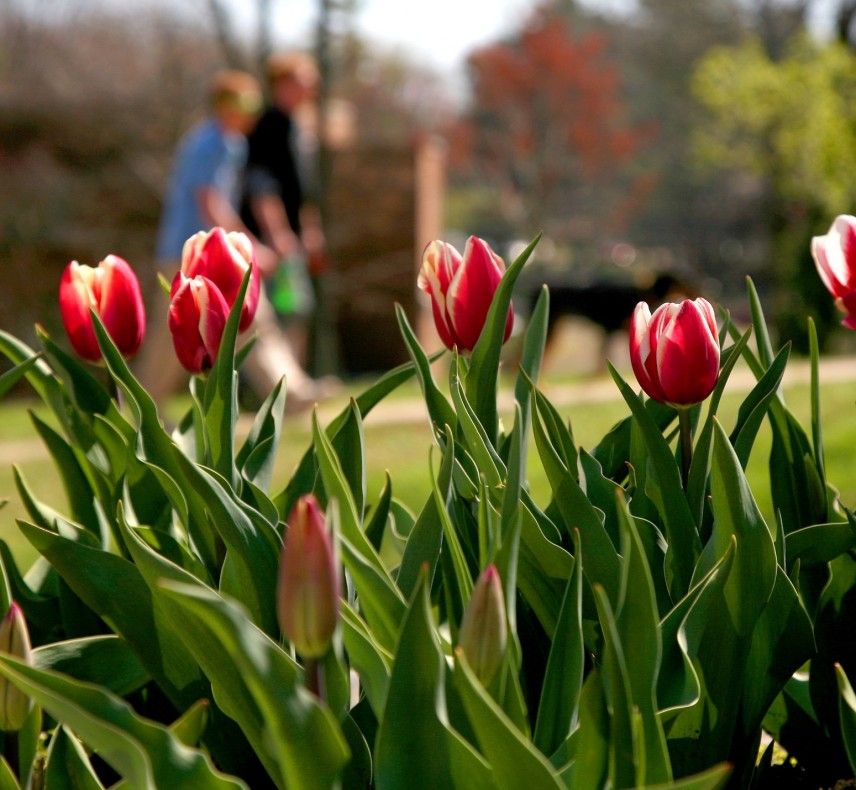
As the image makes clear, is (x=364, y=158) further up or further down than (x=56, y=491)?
further up

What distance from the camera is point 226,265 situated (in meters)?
1.51

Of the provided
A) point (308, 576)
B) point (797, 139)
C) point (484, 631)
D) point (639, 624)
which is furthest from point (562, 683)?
point (797, 139)

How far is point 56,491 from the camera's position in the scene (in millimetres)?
6211

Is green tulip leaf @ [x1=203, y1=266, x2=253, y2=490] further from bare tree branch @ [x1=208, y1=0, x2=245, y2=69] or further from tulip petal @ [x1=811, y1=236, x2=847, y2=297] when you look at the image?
bare tree branch @ [x1=208, y1=0, x2=245, y2=69]

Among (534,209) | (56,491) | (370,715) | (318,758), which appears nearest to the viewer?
(318,758)

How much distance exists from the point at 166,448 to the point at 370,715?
0.36 metres

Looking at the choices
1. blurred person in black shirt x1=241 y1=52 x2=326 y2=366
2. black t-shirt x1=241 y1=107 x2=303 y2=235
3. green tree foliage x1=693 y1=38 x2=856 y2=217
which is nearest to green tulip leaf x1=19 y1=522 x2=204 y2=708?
blurred person in black shirt x1=241 y1=52 x2=326 y2=366

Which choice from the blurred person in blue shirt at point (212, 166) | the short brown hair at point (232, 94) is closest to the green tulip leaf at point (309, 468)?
the blurred person in blue shirt at point (212, 166)

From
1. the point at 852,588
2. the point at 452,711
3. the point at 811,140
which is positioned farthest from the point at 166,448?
the point at 811,140

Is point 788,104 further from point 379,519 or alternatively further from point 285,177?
point 379,519

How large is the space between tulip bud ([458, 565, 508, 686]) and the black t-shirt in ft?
20.8

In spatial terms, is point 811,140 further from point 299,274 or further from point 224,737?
point 224,737

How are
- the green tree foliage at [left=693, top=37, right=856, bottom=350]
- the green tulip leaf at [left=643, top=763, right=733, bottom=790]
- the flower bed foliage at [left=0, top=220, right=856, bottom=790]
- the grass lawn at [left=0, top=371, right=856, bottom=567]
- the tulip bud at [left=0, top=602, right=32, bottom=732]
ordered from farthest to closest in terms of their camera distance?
the green tree foliage at [left=693, top=37, right=856, bottom=350] → the grass lawn at [left=0, top=371, right=856, bottom=567] → the tulip bud at [left=0, top=602, right=32, bottom=732] → the flower bed foliage at [left=0, top=220, right=856, bottom=790] → the green tulip leaf at [left=643, top=763, right=733, bottom=790]

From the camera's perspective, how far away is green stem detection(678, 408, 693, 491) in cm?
139
